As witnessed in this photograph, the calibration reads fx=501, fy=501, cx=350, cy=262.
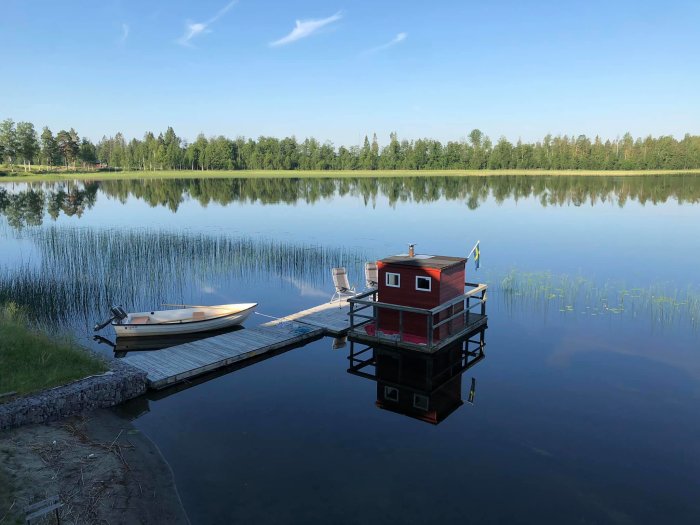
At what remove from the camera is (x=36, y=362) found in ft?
45.4

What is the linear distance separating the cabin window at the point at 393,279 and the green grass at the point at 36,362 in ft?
31.3

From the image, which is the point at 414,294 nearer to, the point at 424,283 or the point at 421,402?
the point at 424,283

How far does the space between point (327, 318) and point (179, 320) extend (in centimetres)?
609

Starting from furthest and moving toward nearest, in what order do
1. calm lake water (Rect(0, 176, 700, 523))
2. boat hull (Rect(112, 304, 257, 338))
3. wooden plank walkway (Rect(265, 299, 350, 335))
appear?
wooden plank walkway (Rect(265, 299, 350, 335)) → boat hull (Rect(112, 304, 257, 338)) → calm lake water (Rect(0, 176, 700, 523))

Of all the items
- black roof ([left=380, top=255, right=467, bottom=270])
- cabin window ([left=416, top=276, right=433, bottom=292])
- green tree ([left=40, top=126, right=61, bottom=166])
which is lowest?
cabin window ([left=416, top=276, right=433, bottom=292])

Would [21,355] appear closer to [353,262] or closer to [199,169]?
[353,262]

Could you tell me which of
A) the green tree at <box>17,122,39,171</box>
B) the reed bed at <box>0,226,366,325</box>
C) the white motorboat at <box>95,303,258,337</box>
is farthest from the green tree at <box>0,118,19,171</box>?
the white motorboat at <box>95,303,258,337</box>

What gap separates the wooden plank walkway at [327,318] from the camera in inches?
808

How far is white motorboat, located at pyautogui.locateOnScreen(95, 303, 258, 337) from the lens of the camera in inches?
761

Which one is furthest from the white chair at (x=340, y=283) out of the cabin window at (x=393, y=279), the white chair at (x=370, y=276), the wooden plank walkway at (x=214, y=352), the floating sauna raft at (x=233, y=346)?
the cabin window at (x=393, y=279)

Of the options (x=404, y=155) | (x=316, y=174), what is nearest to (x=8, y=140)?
(x=316, y=174)

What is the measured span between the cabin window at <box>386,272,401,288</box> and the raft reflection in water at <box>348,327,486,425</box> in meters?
2.32

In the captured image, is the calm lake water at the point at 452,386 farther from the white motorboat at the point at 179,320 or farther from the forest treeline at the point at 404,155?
the forest treeline at the point at 404,155

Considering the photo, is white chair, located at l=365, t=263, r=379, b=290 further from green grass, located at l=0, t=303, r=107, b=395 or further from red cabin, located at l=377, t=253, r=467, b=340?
green grass, located at l=0, t=303, r=107, b=395
